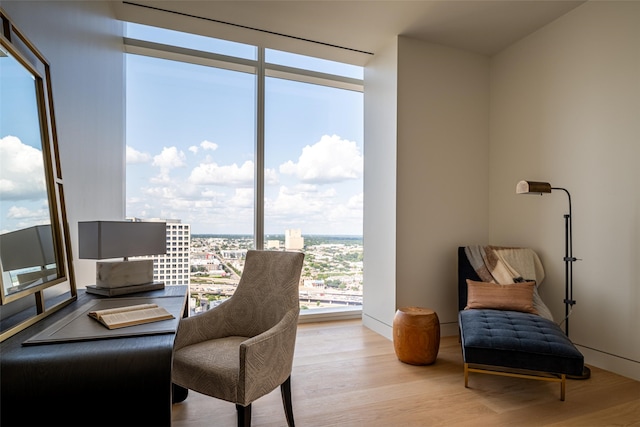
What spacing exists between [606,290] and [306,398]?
92.2 inches

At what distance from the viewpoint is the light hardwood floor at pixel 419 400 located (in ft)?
6.39

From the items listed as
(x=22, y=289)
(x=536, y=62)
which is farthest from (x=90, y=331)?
(x=536, y=62)

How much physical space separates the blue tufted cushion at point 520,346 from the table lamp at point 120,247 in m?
2.06

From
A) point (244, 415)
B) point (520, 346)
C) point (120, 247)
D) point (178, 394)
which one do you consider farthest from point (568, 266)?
point (120, 247)

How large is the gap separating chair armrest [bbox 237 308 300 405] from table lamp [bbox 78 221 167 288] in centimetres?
86

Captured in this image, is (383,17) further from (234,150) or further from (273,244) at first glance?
(273,244)

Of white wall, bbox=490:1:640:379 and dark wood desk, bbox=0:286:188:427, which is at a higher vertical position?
white wall, bbox=490:1:640:379

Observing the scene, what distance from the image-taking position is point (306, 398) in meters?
2.18

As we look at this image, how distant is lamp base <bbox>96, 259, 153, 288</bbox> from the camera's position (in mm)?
1941

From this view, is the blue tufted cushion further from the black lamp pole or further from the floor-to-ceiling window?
the floor-to-ceiling window

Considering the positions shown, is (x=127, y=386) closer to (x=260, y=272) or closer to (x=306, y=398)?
(x=260, y=272)

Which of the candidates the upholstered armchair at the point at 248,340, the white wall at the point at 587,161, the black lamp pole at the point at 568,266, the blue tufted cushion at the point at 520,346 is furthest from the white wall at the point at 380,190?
the upholstered armchair at the point at 248,340

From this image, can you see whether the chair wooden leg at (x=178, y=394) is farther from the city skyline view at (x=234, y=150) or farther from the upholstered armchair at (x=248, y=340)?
the city skyline view at (x=234, y=150)

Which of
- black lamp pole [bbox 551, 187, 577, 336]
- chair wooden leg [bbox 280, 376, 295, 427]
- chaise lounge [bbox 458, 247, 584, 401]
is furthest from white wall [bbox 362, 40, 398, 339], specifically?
chair wooden leg [bbox 280, 376, 295, 427]
